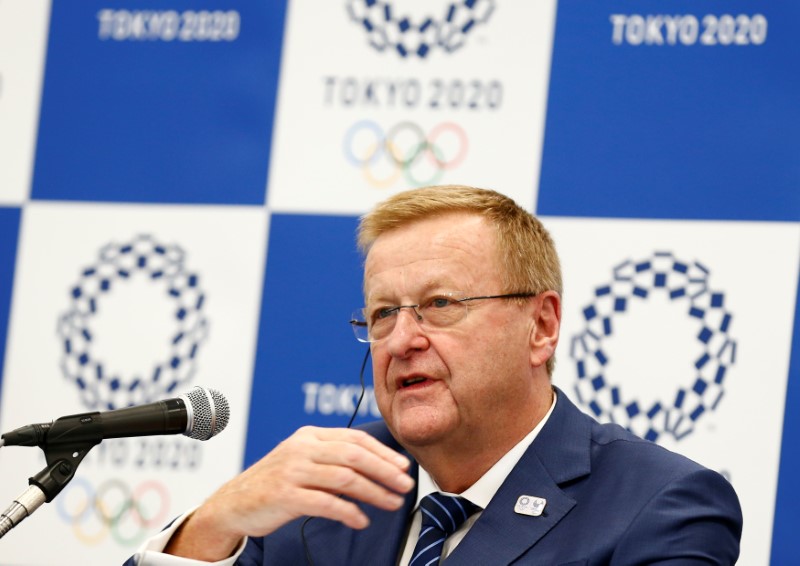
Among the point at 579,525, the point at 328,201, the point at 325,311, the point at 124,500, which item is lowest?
the point at 124,500

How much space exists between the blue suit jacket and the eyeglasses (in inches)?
13.3

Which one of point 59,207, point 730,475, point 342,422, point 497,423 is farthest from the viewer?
point 59,207

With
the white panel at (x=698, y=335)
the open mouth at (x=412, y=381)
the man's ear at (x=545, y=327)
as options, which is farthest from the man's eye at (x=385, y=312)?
the white panel at (x=698, y=335)

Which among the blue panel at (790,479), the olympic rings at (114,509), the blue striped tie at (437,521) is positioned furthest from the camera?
the olympic rings at (114,509)

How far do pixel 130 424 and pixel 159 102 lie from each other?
85.5 inches

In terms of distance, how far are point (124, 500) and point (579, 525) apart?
6.48 feet

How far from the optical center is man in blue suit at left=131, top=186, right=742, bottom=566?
2.56 meters

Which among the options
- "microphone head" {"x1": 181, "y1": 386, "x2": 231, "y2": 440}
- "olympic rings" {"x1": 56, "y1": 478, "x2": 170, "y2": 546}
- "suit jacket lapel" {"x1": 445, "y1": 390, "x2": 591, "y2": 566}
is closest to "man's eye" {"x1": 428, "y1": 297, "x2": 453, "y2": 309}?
"suit jacket lapel" {"x1": 445, "y1": 390, "x2": 591, "y2": 566}

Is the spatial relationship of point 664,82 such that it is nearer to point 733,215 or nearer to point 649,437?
point 733,215

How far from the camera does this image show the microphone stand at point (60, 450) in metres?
2.42

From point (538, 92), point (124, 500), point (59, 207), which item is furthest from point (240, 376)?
point (538, 92)

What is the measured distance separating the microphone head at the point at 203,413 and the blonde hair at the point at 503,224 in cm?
81

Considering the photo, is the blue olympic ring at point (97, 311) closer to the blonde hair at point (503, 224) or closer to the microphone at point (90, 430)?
the blonde hair at point (503, 224)

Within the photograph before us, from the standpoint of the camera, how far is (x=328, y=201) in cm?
408
